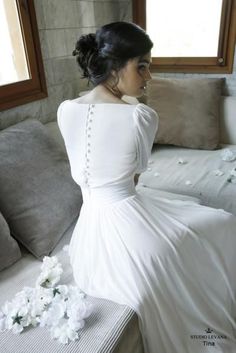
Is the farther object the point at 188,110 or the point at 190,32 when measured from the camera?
the point at 190,32

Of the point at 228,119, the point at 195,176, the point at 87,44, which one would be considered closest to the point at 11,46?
the point at 87,44

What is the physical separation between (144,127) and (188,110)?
4.33 feet

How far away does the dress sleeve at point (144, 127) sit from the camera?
100 cm

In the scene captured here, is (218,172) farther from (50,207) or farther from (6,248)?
(6,248)

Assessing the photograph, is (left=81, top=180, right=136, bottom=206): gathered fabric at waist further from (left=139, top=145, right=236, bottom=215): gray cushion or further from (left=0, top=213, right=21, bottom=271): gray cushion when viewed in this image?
(left=139, top=145, right=236, bottom=215): gray cushion

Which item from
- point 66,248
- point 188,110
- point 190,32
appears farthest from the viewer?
point 190,32

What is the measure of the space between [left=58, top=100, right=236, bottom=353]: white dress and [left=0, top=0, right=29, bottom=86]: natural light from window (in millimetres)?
787

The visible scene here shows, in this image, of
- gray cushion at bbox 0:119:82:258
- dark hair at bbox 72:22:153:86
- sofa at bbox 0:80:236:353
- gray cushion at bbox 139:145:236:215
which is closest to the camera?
sofa at bbox 0:80:236:353

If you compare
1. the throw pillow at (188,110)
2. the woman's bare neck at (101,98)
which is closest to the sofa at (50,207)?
the throw pillow at (188,110)

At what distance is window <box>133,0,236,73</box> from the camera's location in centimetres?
218

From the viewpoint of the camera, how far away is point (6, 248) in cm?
121

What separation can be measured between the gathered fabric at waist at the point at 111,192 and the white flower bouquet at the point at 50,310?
1.08 feet

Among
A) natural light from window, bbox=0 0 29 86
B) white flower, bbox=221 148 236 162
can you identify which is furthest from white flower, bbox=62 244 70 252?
white flower, bbox=221 148 236 162

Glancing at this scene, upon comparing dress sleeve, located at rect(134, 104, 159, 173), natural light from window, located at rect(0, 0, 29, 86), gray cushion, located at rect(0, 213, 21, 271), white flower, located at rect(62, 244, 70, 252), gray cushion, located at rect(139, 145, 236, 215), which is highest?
natural light from window, located at rect(0, 0, 29, 86)
